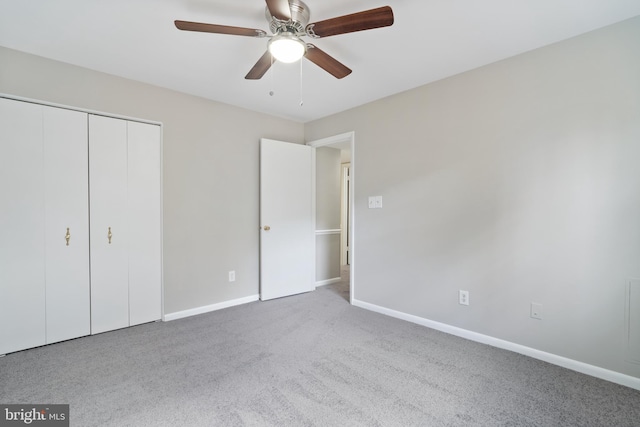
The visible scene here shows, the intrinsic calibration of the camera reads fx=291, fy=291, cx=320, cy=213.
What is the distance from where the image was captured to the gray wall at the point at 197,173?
8.61ft

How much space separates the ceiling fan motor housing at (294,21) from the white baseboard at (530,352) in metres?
2.74

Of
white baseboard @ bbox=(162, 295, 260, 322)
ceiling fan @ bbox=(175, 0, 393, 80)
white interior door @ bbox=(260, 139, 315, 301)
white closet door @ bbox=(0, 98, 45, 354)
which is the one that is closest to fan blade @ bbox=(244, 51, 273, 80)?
ceiling fan @ bbox=(175, 0, 393, 80)

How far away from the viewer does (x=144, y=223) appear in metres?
2.92

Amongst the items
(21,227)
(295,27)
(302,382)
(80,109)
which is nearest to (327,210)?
(302,382)

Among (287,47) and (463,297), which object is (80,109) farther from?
(463,297)

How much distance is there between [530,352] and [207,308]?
122 inches

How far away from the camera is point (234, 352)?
2340 millimetres

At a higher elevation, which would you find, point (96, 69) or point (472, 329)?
point (96, 69)

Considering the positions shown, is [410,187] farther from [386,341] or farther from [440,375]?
[440,375]

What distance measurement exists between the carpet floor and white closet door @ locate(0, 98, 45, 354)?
26cm

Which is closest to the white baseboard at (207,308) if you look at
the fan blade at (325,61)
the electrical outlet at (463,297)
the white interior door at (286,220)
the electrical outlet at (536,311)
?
the white interior door at (286,220)

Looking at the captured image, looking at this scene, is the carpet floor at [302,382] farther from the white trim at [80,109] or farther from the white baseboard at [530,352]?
the white trim at [80,109]

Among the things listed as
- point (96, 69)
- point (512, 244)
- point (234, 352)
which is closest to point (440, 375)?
point (512, 244)

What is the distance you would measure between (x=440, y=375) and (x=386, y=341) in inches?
23.7
